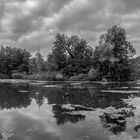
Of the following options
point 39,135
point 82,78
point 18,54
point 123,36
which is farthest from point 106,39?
point 39,135

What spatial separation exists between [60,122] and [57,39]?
46551mm

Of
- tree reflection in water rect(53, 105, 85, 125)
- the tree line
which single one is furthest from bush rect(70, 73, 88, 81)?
tree reflection in water rect(53, 105, 85, 125)

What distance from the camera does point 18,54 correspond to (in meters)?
68.7

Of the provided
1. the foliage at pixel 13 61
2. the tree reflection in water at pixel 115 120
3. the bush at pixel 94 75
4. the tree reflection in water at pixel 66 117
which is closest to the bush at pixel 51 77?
the bush at pixel 94 75

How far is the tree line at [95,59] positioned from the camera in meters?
44.3

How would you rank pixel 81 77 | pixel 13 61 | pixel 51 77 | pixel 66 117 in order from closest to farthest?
1. pixel 66 117
2. pixel 81 77
3. pixel 51 77
4. pixel 13 61

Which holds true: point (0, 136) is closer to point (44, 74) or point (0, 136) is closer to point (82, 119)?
point (82, 119)

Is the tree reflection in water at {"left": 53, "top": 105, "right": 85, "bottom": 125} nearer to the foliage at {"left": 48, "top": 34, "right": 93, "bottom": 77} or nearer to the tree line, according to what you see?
the tree line

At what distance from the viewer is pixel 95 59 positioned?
46438 mm

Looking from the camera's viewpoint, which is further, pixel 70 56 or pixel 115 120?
pixel 70 56

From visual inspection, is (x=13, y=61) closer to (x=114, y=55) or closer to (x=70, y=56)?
(x=70, y=56)

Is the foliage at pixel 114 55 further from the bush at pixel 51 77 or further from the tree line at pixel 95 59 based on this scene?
the bush at pixel 51 77

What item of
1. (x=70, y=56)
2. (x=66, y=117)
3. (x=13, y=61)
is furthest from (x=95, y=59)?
(x=66, y=117)

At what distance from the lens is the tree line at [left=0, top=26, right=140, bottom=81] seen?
4434 centimetres
